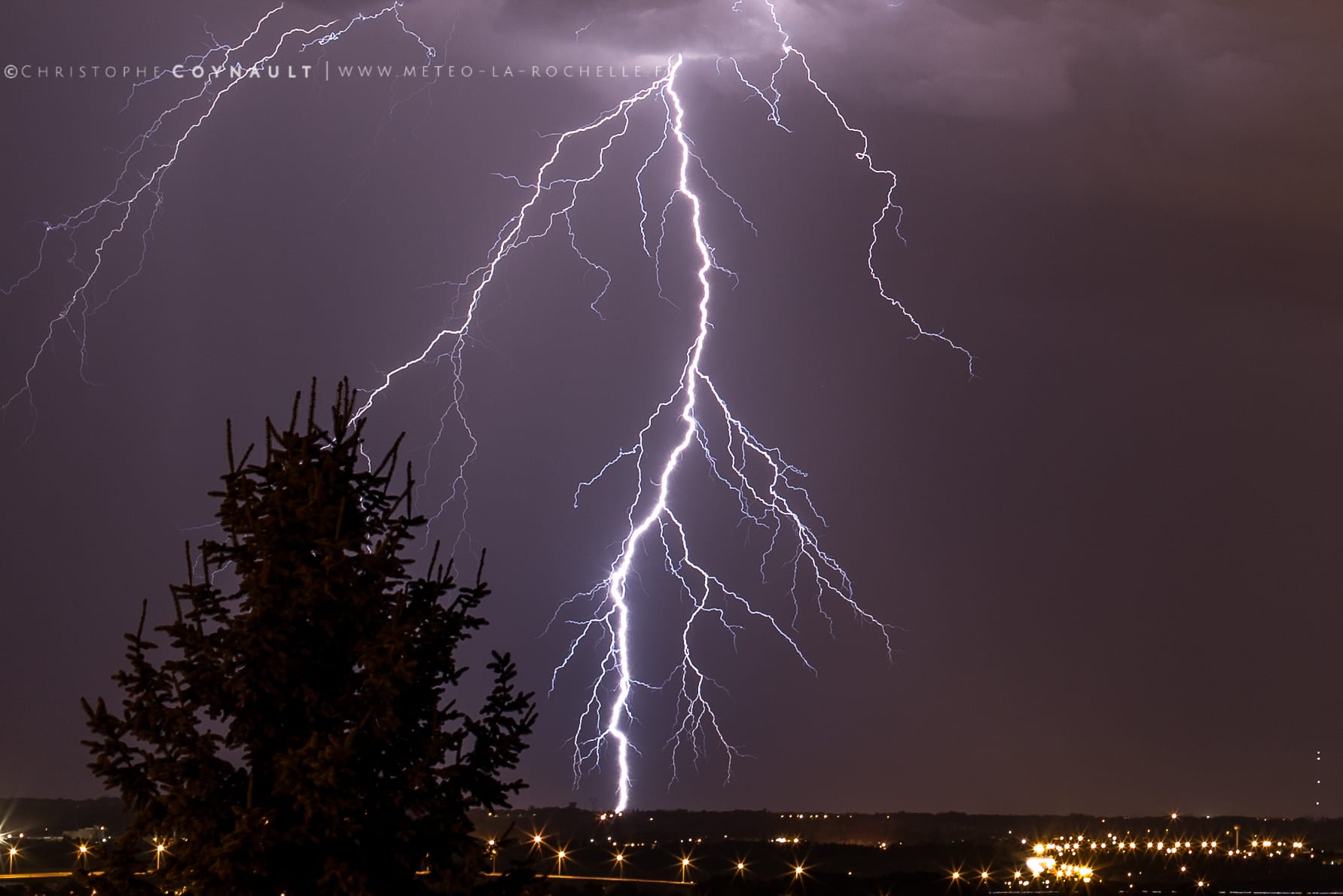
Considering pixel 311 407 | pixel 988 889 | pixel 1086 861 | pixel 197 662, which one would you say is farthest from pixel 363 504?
pixel 1086 861

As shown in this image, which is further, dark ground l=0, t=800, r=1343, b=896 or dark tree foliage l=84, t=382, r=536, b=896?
dark ground l=0, t=800, r=1343, b=896

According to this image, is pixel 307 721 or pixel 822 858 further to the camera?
pixel 822 858

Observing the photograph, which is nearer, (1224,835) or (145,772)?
(145,772)

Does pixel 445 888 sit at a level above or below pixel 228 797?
below

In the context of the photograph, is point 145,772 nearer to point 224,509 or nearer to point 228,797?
A: point 228,797

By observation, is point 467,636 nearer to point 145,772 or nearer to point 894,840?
point 145,772

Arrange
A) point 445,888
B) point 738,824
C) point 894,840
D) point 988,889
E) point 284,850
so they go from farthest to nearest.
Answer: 1. point 738,824
2. point 894,840
3. point 988,889
4. point 445,888
5. point 284,850

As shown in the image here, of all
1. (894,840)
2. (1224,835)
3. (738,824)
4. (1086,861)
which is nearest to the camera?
(1086,861)

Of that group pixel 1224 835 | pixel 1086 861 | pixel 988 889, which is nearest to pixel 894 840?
pixel 1224 835

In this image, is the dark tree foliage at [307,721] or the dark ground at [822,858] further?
the dark ground at [822,858]
